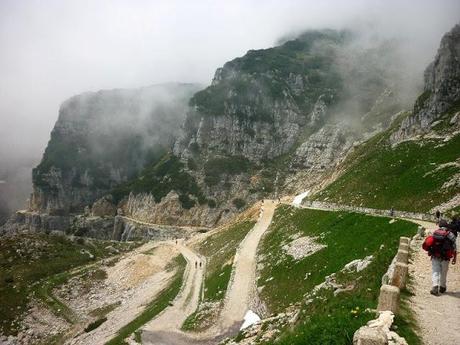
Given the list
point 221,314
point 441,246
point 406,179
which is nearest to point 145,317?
point 221,314

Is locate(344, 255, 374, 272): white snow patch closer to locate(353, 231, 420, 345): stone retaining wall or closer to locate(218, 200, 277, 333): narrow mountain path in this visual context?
locate(353, 231, 420, 345): stone retaining wall

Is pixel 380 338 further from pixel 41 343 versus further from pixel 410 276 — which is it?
pixel 41 343

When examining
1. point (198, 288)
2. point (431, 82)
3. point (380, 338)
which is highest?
point (431, 82)

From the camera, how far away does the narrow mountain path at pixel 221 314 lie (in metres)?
40.5

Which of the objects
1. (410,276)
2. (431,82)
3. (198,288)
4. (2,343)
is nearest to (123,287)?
(2,343)

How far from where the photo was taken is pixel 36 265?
366 ft

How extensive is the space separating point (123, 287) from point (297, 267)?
5997cm

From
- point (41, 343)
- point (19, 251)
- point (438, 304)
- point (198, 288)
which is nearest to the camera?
point (438, 304)

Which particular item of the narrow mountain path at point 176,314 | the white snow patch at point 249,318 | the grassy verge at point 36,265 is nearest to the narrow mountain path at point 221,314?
the narrow mountain path at point 176,314

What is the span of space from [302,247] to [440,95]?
63.2 metres

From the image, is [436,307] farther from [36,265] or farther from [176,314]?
[36,265]

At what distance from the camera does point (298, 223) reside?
65062mm

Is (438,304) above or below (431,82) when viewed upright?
below

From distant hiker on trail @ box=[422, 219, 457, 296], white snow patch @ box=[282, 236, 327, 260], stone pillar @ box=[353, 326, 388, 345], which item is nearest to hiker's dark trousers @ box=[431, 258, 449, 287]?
distant hiker on trail @ box=[422, 219, 457, 296]
